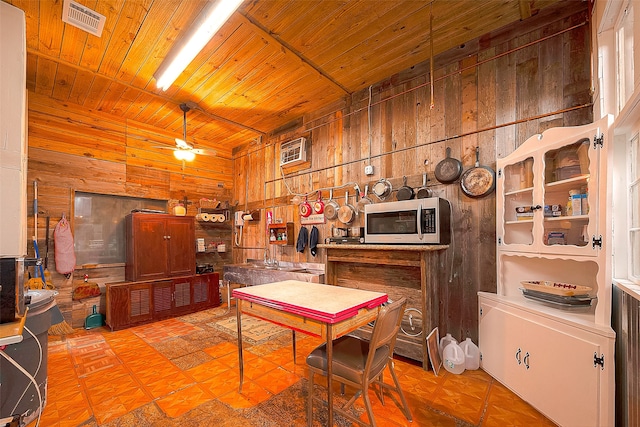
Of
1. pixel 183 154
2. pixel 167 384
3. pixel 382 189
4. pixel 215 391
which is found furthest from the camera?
pixel 183 154

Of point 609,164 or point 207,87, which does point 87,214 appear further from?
point 609,164

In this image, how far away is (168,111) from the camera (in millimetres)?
4426

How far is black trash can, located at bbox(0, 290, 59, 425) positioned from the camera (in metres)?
1.85

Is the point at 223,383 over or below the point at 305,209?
below

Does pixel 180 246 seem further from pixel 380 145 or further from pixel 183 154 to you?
pixel 380 145

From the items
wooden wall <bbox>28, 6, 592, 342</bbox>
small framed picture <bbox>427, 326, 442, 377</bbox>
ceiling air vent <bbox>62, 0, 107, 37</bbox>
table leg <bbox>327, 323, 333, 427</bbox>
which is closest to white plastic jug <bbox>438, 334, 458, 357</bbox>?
small framed picture <bbox>427, 326, 442, 377</bbox>

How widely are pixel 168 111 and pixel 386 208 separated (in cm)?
387

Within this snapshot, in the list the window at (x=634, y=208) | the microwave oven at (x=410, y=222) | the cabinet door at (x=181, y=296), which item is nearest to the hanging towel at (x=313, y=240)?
the microwave oven at (x=410, y=222)

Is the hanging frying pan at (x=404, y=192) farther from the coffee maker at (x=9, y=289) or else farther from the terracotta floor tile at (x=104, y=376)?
the terracotta floor tile at (x=104, y=376)

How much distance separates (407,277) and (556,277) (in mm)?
1316

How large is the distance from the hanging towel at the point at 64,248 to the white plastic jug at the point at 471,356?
5277 mm

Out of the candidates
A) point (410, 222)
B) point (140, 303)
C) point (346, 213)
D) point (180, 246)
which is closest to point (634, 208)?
point (410, 222)

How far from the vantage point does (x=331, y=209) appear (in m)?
4.10

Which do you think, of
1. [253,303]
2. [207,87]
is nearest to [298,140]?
[207,87]
